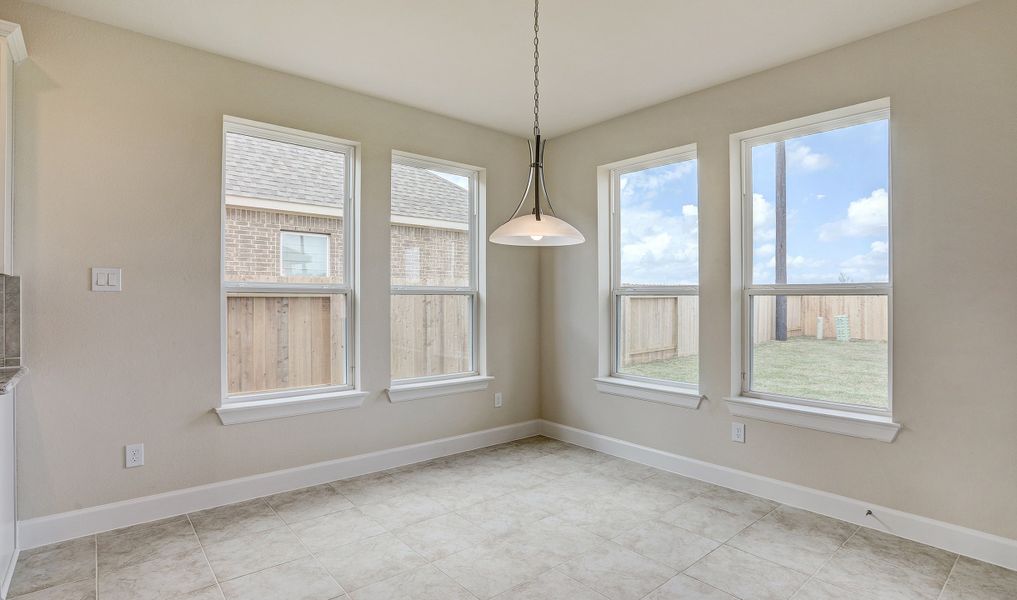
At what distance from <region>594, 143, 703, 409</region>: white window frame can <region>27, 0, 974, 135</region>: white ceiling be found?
613mm

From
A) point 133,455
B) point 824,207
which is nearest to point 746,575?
point 824,207

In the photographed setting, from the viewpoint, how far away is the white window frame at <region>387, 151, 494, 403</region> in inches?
160

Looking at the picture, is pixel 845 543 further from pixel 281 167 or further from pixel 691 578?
pixel 281 167

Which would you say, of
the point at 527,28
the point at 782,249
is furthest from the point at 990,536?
the point at 527,28

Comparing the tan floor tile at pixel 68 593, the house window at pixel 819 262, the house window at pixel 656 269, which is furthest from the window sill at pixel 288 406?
the house window at pixel 819 262

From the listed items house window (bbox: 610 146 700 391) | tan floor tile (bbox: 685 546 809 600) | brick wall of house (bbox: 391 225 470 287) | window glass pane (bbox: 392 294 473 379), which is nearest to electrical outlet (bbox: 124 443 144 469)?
window glass pane (bbox: 392 294 473 379)

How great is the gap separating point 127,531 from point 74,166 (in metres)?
1.91

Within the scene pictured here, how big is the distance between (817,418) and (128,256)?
3943mm

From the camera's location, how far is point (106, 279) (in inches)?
109

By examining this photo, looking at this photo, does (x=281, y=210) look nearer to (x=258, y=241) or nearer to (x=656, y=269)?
(x=258, y=241)

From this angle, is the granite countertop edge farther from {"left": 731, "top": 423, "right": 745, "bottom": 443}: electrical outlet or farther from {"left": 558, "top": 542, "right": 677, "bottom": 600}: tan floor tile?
{"left": 731, "top": 423, "right": 745, "bottom": 443}: electrical outlet

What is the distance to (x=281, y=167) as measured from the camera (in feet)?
11.2

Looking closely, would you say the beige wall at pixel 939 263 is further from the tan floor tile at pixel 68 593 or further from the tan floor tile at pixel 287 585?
the tan floor tile at pixel 68 593

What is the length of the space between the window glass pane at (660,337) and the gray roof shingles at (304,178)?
172 cm
